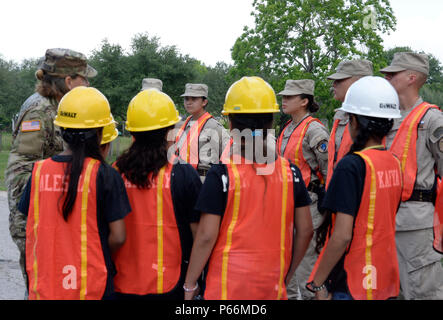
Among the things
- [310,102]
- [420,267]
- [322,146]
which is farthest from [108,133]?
[310,102]

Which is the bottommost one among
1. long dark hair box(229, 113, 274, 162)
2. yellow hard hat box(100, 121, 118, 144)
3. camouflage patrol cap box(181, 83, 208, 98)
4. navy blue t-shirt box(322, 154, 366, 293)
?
navy blue t-shirt box(322, 154, 366, 293)

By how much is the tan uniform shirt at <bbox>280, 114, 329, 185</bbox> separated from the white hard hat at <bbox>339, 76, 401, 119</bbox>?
2.18 metres

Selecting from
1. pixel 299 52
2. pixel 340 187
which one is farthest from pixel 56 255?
pixel 299 52

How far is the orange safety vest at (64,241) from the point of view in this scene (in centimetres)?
252

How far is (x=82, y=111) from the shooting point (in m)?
2.71

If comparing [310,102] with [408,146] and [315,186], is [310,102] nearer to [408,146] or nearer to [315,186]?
[315,186]

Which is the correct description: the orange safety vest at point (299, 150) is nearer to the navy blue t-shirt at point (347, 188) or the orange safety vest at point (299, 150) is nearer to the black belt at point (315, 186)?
→ the black belt at point (315, 186)

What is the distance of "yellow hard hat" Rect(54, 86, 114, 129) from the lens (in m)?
2.71

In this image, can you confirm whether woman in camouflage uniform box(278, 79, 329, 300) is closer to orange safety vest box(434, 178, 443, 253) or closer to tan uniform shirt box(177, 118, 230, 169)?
tan uniform shirt box(177, 118, 230, 169)

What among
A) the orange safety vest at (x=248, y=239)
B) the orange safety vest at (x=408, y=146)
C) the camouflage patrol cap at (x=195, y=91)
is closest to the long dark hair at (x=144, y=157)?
the orange safety vest at (x=248, y=239)

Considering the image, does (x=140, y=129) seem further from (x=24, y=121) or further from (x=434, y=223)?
(x=434, y=223)

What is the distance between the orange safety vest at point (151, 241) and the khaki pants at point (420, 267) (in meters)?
2.12

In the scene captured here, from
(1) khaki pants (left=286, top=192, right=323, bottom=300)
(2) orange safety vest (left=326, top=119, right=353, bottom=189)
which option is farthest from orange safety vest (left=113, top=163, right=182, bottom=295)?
(1) khaki pants (left=286, top=192, right=323, bottom=300)

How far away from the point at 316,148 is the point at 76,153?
319cm
